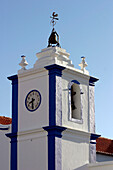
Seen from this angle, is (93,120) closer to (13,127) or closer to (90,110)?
(90,110)

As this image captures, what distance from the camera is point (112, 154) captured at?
26.9 meters

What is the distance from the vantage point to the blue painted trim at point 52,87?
21391mm

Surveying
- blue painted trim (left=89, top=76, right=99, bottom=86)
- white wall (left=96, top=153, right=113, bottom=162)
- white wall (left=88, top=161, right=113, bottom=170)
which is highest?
blue painted trim (left=89, top=76, right=99, bottom=86)

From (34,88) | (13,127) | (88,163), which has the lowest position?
(88,163)

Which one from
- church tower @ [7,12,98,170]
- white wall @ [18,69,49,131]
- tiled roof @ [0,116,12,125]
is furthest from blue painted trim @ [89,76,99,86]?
tiled roof @ [0,116,12,125]

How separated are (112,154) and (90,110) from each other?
452cm

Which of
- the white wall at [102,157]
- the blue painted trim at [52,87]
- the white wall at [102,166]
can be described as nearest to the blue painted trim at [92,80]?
the blue painted trim at [52,87]

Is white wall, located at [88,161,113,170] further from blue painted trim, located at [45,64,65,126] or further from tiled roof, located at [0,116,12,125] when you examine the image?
tiled roof, located at [0,116,12,125]

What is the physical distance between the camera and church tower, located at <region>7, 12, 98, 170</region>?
21.4 m

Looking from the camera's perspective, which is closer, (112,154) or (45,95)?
(45,95)

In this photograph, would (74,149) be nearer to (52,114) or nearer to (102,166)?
(102,166)

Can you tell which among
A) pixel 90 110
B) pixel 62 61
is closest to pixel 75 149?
pixel 90 110

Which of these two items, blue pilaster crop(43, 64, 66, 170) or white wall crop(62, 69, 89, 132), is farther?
white wall crop(62, 69, 89, 132)

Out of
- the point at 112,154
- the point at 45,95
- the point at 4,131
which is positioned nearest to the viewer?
the point at 45,95
